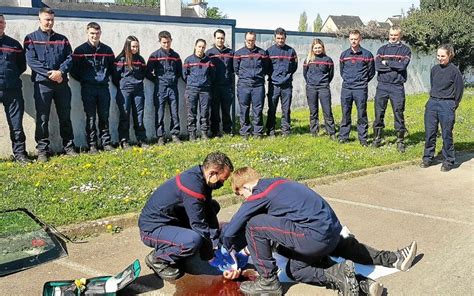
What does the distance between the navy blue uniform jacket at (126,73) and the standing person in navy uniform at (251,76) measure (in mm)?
2249

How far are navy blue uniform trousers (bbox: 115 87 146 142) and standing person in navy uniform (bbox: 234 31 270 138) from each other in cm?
221

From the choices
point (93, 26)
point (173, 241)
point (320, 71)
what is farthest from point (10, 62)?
A: point (320, 71)

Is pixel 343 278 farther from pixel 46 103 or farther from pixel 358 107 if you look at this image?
pixel 358 107

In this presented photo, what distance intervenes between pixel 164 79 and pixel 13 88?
3.05 m

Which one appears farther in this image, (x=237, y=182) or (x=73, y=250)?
(x=73, y=250)

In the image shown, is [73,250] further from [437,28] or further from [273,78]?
[437,28]

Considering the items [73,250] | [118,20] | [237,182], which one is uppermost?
[118,20]

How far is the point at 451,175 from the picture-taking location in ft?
29.3

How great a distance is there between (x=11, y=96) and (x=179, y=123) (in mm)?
3589

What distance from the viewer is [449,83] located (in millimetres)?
9133

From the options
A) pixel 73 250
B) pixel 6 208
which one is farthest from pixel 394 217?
pixel 6 208

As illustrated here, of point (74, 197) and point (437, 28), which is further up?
point (437, 28)

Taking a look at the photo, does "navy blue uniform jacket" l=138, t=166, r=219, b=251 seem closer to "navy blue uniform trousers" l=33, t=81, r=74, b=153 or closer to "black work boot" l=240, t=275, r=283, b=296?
"black work boot" l=240, t=275, r=283, b=296

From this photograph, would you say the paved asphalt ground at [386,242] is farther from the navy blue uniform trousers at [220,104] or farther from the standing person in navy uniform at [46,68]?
the navy blue uniform trousers at [220,104]
